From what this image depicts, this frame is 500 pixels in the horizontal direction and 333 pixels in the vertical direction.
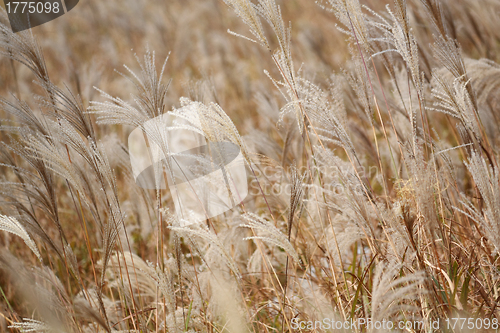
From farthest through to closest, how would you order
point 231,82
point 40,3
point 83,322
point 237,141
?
1. point 231,82
2. point 40,3
3. point 83,322
4. point 237,141

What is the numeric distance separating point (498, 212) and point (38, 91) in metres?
5.48

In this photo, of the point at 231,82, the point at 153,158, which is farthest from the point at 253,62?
the point at 153,158

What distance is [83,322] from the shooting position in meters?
1.61

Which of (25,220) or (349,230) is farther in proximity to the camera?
(349,230)

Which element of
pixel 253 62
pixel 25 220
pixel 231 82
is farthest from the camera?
pixel 253 62

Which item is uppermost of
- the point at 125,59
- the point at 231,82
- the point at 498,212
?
the point at 125,59

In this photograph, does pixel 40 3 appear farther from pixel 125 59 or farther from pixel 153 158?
pixel 125 59

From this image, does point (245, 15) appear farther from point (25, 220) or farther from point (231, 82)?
point (231, 82)

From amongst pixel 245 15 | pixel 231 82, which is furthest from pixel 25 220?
pixel 231 82

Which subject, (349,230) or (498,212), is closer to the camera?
(498,212)

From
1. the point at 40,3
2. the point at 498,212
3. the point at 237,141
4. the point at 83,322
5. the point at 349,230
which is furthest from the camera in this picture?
the point at 40,3

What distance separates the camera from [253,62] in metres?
5.38

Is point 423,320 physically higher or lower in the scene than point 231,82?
lower

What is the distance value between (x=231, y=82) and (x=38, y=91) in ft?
9.00
